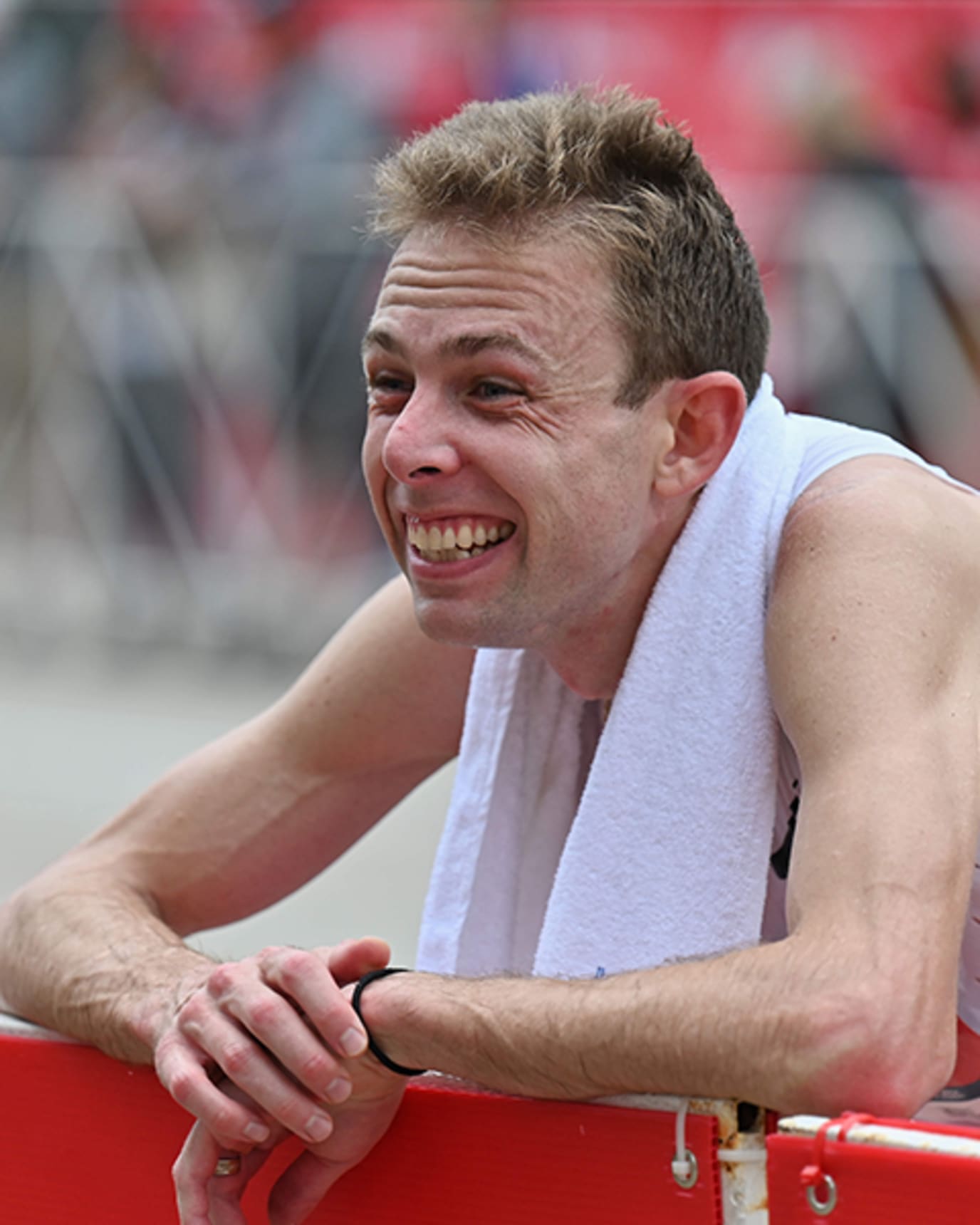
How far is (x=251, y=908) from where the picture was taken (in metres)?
2.91

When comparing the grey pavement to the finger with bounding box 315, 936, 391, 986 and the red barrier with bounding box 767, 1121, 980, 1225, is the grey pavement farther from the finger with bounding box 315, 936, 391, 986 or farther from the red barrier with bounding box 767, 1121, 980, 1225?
the red barrier with bounding box 767, 1121, 980, 1225

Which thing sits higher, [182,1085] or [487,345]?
[487,345]

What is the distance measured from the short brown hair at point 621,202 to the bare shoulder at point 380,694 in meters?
0.61

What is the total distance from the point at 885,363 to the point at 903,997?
5.24 metres

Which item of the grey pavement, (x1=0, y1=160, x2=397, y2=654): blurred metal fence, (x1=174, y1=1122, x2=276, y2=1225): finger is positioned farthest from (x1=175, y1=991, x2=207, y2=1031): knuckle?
(x1=0, y1=160, x2=397, y2=654): blurred metal fence

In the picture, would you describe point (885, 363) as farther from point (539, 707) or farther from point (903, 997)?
point (903, 997)

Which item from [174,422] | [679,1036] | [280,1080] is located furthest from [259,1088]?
[174,422]

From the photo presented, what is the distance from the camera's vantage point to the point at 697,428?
2385 mm

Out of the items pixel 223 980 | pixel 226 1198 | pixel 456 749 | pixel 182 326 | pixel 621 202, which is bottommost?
pixel 226 1198

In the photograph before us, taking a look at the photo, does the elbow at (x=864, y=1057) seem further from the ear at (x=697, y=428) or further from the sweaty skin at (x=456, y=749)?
the ear at (x=697, y=428)

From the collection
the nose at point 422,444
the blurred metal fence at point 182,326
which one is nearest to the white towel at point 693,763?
the nose at point 422,444

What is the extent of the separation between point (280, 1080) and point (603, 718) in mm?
939

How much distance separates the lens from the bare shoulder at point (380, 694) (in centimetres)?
278

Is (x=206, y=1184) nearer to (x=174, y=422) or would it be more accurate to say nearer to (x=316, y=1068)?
(x=316, y=1068)
